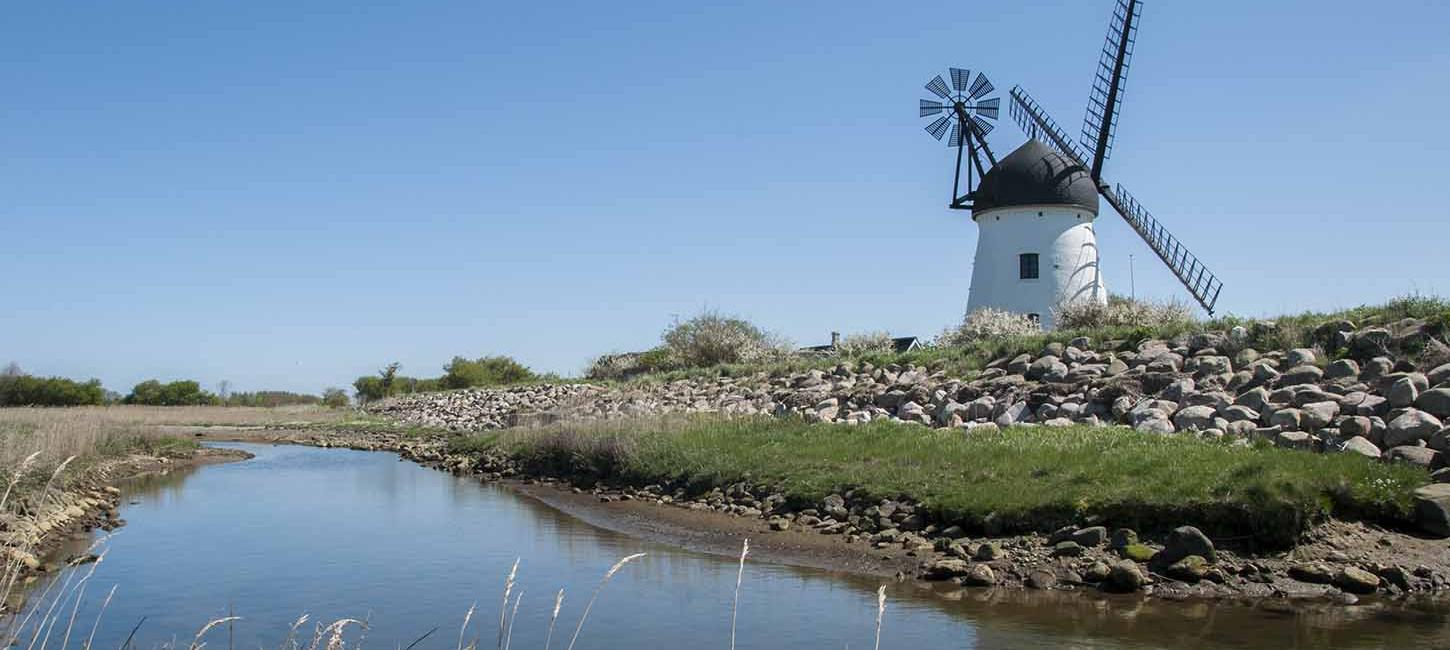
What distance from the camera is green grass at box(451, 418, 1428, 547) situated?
13383mm

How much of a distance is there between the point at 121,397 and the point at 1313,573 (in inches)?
3037

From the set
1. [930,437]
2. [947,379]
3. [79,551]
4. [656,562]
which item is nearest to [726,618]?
[656,562]

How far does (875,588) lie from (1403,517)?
256 inches

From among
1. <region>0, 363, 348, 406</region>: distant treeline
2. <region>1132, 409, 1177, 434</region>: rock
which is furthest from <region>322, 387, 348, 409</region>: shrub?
<region>1132, 409, 1177, 434</region>: rock

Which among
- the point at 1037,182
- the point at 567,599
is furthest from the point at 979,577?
the point at 1037,182

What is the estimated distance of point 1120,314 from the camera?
3127 cm

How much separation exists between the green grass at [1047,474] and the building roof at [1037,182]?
19.5 m

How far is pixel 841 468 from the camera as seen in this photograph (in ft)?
60.2

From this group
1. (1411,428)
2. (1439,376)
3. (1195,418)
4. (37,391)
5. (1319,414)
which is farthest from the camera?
(37,391)

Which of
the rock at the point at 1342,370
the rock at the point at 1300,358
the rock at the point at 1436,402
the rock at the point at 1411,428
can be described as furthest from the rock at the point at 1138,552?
the rock at the point at 1300,358

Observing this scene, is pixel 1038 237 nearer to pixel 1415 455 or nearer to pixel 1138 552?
pixel 1415 455

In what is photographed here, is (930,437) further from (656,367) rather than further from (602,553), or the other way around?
(656,367)

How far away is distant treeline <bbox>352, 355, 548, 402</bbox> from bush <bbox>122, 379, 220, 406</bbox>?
12.5 metres

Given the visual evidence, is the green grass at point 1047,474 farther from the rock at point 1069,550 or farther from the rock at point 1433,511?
the rock at point 1069,550
